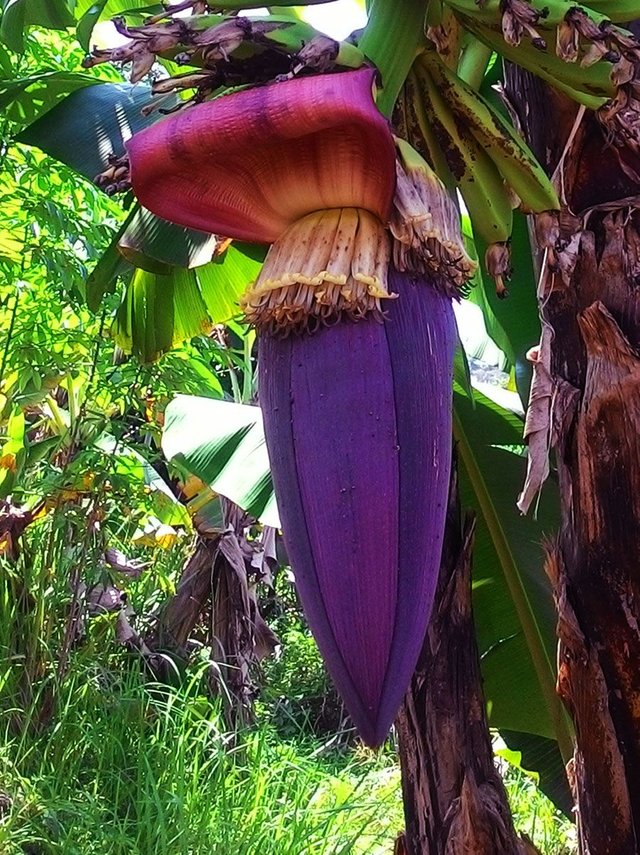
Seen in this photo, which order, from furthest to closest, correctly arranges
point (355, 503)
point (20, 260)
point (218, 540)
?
point (218, 540) < point (20, 260) < point (355, 503)

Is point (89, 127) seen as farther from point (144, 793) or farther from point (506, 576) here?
point (144, 793)

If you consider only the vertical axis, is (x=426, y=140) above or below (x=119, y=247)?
above

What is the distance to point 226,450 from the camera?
123 cm

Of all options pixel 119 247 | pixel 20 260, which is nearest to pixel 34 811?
pixel 20 260

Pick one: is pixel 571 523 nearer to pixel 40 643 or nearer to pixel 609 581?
pixel 609 581

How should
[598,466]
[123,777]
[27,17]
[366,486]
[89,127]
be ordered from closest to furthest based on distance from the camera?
[366,486], [598,466], [27,17], [89,127], [123,777]

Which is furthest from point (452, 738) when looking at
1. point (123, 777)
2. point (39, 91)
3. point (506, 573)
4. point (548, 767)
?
point (123, 777)

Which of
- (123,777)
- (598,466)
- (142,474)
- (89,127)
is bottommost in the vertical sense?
(123,777)

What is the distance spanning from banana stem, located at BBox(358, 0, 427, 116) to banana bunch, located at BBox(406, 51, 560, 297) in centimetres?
3

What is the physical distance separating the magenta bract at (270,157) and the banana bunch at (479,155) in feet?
0.44

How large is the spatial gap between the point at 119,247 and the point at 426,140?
56cm

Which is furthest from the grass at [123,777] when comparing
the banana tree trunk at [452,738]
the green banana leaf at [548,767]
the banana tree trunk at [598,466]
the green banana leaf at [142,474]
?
the banana tree trunk at [598,466]

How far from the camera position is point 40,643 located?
205cm

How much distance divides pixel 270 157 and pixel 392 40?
134 millimetres
